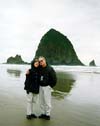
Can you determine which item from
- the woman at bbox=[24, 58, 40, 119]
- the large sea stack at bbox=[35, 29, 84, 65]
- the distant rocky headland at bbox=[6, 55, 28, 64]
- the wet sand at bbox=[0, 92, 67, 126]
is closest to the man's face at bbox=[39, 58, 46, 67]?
the woman at bbox=[24, 58, 40, 119]

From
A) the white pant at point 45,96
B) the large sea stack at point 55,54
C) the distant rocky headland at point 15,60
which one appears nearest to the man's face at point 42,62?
the white pant at point 45,96

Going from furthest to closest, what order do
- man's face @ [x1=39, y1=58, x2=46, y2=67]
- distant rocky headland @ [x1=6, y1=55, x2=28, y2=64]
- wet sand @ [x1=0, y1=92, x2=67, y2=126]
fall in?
distant rocky headland @ [x1=6, y1=55, x2=28, y2=64]
man's face @ [x1=39, y1=58, x2=46, y2=67]
wet sand @ [x1=0, y1=92, x2=67, y2=126]

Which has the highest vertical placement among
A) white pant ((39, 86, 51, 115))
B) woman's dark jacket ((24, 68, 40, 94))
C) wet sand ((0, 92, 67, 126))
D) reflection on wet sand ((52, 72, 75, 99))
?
woman's dark jacket ((24, 68, 40, 94))

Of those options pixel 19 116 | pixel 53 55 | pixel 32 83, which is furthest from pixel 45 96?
pixel 53 55

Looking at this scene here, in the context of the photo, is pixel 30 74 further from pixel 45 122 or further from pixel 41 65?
pixel 45 122

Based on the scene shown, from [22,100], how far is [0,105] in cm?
165

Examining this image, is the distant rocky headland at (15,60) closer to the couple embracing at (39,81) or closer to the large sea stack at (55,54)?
the large sea stack at (55,54)

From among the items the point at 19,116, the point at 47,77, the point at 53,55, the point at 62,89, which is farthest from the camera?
the point at 53,55

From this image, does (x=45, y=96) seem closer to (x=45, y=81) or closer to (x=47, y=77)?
(x=45, y=81)

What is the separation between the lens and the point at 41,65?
9.80 metres

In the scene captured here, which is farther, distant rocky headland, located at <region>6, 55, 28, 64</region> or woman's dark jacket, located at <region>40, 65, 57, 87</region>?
distant rocky headland, located at <region>6, 55, 28, 64</region>

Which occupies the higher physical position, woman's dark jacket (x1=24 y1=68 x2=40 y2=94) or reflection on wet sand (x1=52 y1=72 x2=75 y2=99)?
woman's dark jacket (x1=24 y1=68 x2=40 y2=94)

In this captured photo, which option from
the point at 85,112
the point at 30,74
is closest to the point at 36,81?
the point at 30,74

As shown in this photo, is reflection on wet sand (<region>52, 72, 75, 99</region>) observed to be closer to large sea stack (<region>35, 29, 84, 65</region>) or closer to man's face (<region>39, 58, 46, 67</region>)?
man's face (<region>39, 58, 46, 67</region>)
